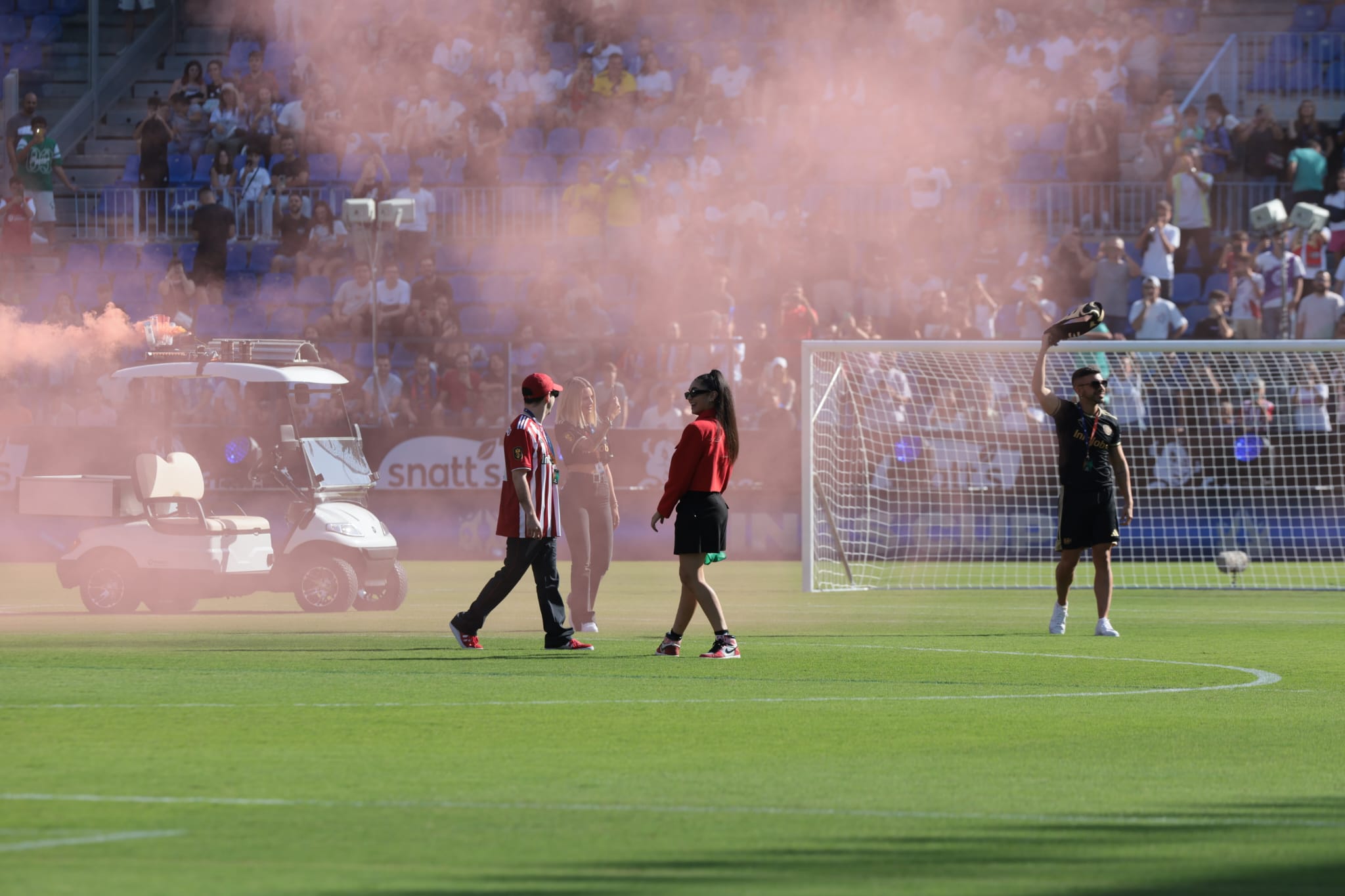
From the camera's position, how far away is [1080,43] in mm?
28203

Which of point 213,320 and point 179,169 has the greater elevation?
point 179,169

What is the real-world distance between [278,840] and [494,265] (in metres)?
22.4

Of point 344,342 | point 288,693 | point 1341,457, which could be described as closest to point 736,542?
point 344,342

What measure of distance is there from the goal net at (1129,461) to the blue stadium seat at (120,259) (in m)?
11.4

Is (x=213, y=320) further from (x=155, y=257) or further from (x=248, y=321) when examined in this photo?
(x=155, y=257)

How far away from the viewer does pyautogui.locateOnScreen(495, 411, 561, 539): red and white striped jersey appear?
12789 millimetres

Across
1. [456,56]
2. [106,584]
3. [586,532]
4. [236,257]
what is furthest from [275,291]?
[586,532]

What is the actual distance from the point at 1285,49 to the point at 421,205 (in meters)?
12.7

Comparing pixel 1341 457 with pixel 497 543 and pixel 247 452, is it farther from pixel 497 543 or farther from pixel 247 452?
pixel 247 452

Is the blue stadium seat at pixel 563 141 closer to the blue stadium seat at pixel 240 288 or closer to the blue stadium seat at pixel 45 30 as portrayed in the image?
the blue stadium seat at pixel 240 288

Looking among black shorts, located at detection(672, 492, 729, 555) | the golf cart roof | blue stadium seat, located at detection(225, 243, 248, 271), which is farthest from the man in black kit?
blue stadium seat, located at detection(225, 243, 248, 271)

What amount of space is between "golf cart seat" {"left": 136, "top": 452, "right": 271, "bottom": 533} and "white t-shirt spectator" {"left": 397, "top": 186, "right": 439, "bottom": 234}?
10.6 m

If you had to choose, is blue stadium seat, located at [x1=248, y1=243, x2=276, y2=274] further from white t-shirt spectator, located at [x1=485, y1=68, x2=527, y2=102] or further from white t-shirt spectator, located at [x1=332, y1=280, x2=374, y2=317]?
white t-shirt spectator, located at [x1=485, y1=68, x2=527, y2=102]

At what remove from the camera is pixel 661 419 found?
2512cm
